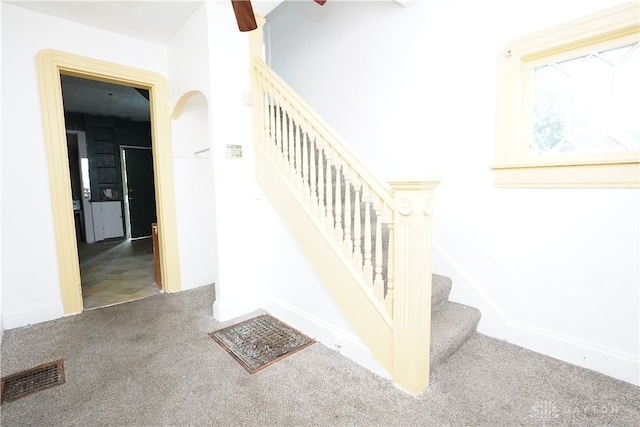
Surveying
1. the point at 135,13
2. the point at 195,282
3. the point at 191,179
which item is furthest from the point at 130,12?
the point at 195,282

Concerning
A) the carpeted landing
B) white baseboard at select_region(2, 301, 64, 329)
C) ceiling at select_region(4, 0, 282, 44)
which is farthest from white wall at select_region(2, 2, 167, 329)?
the carpeted landing

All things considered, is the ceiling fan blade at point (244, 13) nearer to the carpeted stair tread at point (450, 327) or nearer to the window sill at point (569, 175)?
the window sill at point (569, 175)

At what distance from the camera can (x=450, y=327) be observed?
6.84 ft

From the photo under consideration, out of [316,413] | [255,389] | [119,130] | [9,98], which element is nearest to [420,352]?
[316,413]

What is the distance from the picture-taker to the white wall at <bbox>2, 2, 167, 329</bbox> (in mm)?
2457

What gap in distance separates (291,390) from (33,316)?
98.5 inches

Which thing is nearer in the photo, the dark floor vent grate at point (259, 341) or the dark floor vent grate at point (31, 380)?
the dark floor vent grate at point (31, 380)

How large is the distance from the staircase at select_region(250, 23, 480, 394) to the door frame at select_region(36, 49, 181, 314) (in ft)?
3.89

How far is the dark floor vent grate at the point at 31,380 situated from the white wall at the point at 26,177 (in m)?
0.92

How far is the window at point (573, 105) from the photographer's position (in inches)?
68.3

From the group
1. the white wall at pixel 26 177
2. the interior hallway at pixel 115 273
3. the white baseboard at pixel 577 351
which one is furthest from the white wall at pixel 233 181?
the white baseboard at pixel 577 351

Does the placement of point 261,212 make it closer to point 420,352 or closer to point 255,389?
point 255,389

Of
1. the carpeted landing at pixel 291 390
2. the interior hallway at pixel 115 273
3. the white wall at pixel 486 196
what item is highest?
the white wall at pixel 486 196

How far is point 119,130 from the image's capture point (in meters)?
6.71
